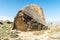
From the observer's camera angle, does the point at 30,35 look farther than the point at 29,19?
No

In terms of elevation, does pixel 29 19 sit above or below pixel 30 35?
above

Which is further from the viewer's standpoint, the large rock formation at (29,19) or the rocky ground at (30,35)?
the large rock formation at (29,19)

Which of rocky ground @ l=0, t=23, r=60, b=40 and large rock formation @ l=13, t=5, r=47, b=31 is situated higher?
large rock formation @ l=13, t=5, r=47, b=31

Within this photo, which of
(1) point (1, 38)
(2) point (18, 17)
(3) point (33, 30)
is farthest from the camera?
(2) point (18, 17)

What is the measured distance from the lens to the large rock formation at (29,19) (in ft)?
35.8

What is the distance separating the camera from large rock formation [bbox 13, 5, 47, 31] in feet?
35.8

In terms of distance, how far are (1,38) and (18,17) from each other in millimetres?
4274

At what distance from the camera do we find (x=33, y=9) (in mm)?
11516

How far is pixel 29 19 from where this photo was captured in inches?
439

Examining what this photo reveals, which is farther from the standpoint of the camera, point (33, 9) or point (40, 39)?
point (33, 9)

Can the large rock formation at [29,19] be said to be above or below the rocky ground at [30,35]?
above

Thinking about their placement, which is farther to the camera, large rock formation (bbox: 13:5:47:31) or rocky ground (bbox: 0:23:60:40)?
large rock formation (bbox: 13:5:47:31)

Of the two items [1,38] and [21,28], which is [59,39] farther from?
[21,28]

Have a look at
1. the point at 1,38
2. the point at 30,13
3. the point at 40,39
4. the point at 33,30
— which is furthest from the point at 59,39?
the point at 30,13
